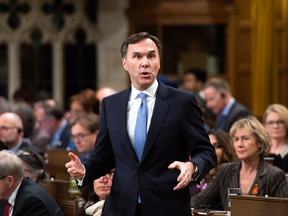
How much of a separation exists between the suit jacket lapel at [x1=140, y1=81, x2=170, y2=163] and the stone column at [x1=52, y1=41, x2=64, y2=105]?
879cm

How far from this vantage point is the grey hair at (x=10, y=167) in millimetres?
3250

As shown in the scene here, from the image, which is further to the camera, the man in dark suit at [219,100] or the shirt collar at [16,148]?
the man in dark suit at [219,100]

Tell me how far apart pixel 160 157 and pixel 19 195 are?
4.47 feet

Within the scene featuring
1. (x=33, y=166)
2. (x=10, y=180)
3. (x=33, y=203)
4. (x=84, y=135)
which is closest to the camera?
(x=33, y=203)

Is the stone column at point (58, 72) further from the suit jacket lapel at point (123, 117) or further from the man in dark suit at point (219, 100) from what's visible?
the suit jacket lapel at point (123, 117)

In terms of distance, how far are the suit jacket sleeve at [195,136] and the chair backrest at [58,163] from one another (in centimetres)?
284

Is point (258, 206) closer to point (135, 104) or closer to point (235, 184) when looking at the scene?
point (235, 184)

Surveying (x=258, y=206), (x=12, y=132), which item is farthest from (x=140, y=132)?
(x=12, y=132)

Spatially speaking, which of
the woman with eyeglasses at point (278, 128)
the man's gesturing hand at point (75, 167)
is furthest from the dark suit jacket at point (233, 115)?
the man's gesturing hand at point (75, 167)

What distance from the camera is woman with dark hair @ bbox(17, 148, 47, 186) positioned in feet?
13.4

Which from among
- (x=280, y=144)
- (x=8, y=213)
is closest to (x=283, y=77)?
(x=280, y=144)

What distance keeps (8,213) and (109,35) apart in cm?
806

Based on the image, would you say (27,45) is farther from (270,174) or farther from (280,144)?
(270,174)

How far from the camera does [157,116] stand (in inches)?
92.8
